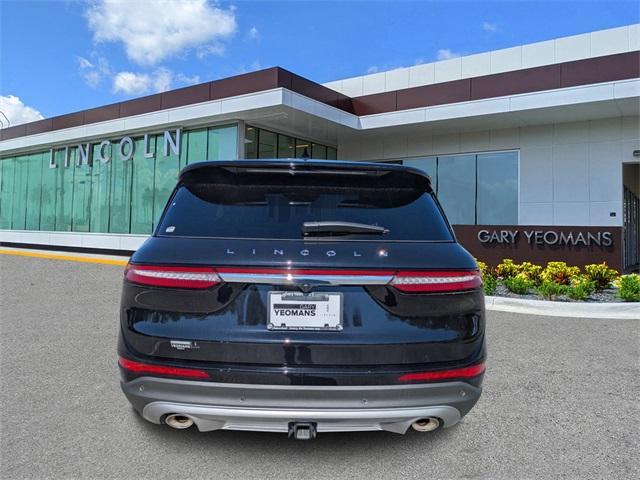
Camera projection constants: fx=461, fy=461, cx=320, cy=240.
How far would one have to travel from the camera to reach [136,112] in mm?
17766

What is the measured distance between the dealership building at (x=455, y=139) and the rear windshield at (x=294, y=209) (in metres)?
11.5

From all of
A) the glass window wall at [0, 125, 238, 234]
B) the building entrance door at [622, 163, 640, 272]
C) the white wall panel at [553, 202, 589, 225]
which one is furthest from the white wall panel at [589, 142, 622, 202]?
the glass window wall at [0, 125, 238, 234]

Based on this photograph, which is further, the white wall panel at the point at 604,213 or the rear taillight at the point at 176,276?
the white wall panel at the point at 604,213

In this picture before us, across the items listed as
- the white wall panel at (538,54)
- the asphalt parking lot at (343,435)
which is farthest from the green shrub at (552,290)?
the white wall panel at (538,54)

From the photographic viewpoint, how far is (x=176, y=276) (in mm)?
2344

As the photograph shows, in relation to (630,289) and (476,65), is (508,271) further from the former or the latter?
(476,65)

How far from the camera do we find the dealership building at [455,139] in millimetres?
13367

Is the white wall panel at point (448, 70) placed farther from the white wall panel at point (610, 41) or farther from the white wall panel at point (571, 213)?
the white wall panel at point (571, 213)

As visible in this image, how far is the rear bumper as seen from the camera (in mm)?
2283

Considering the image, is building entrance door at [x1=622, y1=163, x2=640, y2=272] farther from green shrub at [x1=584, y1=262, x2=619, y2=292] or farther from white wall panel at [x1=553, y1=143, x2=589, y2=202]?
green shrub at [x1=584, y1=262, x2=619, y2=292]

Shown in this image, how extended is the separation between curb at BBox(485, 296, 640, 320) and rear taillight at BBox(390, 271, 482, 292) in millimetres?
6267

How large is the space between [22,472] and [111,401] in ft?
3.42

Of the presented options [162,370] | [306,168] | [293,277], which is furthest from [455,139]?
[162,370]

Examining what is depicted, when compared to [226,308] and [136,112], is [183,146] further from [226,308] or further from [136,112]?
[226,308]
